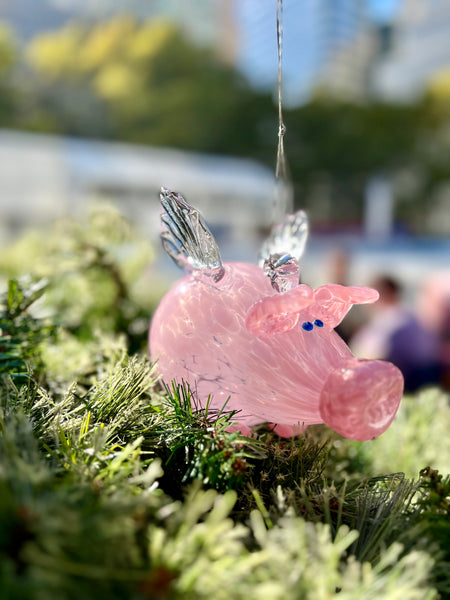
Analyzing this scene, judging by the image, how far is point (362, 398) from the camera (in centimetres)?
30

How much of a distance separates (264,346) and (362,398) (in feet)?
0.23

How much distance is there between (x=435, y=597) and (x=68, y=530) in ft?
0.56

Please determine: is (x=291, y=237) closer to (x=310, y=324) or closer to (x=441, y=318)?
(x=310, y=324)

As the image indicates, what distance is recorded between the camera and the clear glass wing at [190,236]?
1.18ft

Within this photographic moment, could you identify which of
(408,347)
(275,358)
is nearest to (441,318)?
(408,347)

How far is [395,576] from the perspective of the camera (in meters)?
0.22

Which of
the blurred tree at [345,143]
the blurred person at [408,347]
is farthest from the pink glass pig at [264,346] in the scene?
the blurred tree at [345,143]

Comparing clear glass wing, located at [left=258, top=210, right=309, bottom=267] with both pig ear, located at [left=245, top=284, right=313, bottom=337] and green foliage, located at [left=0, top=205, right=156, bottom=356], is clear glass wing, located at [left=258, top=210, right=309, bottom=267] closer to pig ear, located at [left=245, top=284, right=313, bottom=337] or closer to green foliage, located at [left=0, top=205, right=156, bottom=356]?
pig ear, located at [left=245, top=284, right=313, bottom=337]

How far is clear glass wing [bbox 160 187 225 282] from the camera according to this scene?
14.1 inches

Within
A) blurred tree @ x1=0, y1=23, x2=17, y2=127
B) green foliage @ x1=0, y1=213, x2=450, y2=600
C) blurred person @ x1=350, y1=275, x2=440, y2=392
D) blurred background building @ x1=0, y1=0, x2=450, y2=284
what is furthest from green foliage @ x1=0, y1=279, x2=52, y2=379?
blurred tree @ x1=0, y1=23, x2=17, y2=127

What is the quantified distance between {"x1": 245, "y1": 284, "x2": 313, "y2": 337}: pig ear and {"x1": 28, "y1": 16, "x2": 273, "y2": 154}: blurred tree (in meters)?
8.10

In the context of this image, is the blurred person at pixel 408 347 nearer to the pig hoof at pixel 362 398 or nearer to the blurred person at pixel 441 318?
the blurred person at pixel 441 318

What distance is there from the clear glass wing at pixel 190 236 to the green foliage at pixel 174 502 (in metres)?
0.08

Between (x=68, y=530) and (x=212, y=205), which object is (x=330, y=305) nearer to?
(x=68, y=530)
